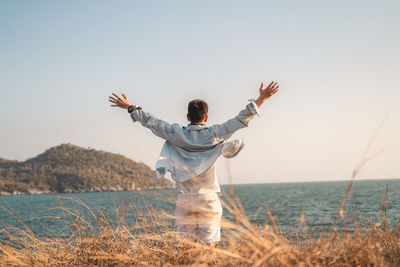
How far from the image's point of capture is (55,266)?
2.62m

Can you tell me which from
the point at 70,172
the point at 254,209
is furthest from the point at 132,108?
the point at 70,172

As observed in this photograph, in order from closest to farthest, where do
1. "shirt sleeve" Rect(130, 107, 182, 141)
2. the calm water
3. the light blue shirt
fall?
the light blue shirt
"shirt sleeve" Rect(130, 107, 182, 141)
the calm water

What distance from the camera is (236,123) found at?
308 cm

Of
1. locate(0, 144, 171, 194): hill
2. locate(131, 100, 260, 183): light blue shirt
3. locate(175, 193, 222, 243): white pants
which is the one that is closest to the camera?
locate(175, 193, 222, 243): white pants

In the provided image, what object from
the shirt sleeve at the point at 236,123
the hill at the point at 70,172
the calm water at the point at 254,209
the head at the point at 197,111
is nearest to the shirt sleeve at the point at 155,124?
the head at the point at 197,111

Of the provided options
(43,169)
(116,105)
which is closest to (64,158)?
(43,169)

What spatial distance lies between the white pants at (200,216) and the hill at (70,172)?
326ft

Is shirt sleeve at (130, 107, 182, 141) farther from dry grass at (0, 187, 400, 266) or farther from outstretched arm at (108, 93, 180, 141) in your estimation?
dry grass at (0, 187, 400, 266)

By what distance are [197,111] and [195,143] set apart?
13.1 inches

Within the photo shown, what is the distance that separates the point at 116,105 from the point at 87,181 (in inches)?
4674

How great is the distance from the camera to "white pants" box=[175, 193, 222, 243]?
290 centimetres

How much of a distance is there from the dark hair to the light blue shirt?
81mm

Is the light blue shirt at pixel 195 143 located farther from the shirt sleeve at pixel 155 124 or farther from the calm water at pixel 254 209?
the calm water at pixel 254 209

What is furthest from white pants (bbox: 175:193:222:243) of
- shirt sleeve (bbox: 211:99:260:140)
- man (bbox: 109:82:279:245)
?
shirt sleeve (bbox: 211:99:260:140)
